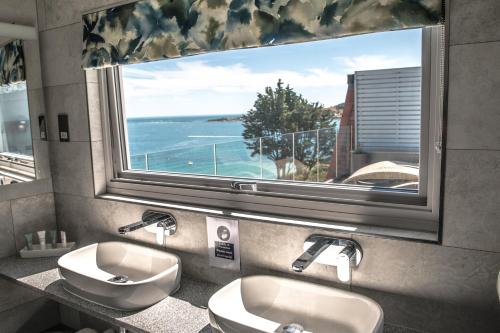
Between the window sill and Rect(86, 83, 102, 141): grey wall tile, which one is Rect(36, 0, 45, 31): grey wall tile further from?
the window sill

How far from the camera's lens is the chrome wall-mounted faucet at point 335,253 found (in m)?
1.36

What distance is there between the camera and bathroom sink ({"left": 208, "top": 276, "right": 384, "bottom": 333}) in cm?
134

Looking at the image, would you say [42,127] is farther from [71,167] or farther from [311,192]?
[311,192]

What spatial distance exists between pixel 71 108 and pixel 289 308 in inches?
62.6

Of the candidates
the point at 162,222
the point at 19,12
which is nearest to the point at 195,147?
the point at 162,222

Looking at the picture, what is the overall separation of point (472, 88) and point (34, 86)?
219cm

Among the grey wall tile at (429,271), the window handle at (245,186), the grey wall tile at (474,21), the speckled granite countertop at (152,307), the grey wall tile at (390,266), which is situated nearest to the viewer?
the grey wall tile at (474,21)

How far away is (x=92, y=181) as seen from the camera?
2230 millimetres

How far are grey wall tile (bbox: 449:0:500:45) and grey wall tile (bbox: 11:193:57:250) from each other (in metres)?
2.25

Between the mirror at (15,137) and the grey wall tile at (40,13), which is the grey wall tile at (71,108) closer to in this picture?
the mirror at (15,137)

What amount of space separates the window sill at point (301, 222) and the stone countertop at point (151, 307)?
0.33 m

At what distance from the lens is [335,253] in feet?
4.77

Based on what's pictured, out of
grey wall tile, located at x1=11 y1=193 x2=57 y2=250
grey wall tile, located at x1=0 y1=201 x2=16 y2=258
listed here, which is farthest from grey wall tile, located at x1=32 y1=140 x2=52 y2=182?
grey wall tile, located at x1=0 y1=201 x2=16 y2=258

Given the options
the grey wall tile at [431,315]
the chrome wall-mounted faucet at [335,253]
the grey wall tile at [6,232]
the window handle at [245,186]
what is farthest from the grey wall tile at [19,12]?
the grey wall tile at [431,315]
